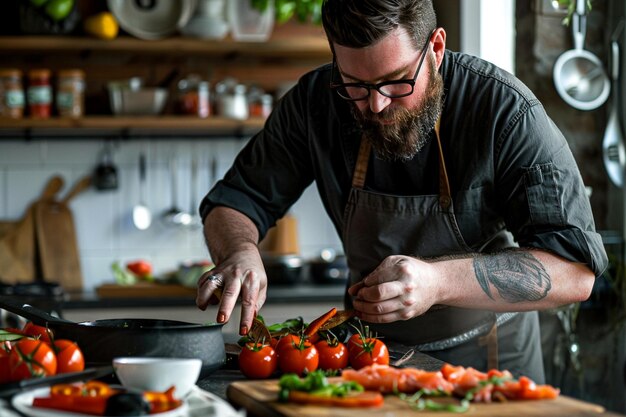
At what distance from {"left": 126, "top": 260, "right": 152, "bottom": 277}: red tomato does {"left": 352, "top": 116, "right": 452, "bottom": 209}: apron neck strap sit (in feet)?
6.77

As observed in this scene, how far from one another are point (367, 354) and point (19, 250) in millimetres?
2889

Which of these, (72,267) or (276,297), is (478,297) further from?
(72,267)

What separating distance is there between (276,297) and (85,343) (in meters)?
2.26

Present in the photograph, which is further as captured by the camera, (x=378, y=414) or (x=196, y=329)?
(x=196, y=329)

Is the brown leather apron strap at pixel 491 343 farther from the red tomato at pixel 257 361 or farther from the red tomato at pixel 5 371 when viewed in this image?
the red tomato at pixel 5 371

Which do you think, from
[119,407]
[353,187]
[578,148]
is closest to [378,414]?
[119,407]

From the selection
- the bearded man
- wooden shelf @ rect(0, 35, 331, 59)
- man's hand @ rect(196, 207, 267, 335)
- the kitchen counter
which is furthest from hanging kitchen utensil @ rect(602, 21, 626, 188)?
man's hand @ rect(196, 207, 267, 335)

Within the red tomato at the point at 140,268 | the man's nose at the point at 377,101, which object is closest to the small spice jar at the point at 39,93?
the red tomato at the point at 140,268

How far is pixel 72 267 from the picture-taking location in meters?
4.24

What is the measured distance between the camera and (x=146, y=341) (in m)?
1.53

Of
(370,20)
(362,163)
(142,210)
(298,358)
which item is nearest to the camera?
(298,358)

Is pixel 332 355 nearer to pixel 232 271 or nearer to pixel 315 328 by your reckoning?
pixel 315 328

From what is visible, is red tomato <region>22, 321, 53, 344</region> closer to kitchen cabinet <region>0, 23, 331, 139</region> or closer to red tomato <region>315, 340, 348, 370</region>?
red tomato <region>315, 340, 348, 370</region>

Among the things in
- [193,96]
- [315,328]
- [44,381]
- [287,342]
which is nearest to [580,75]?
[193,96]
